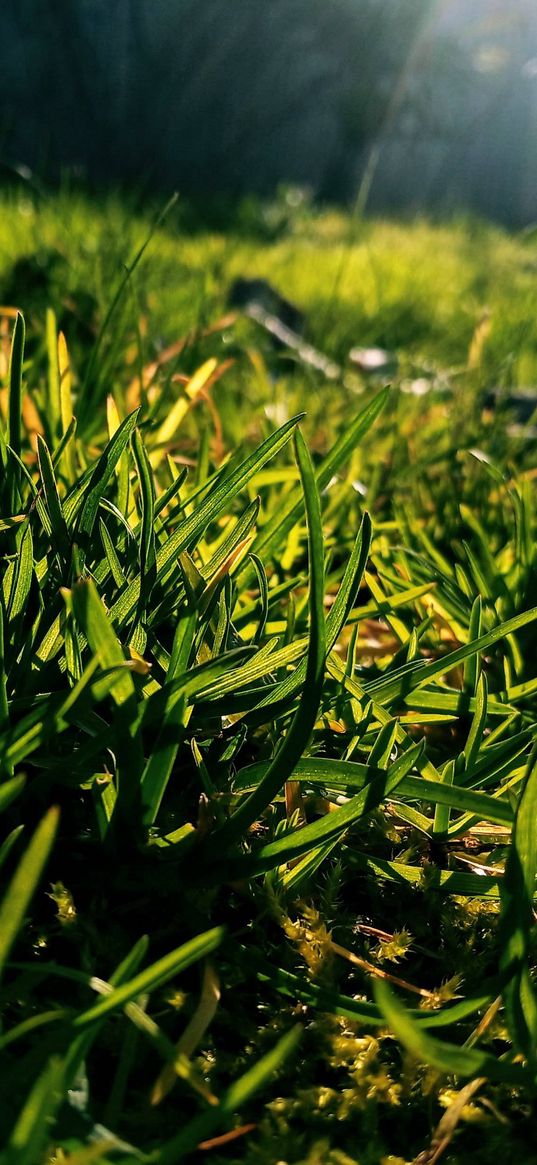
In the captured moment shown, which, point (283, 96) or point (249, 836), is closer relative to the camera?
point (249, 836)

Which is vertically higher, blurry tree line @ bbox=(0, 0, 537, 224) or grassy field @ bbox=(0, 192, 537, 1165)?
blurry tree line @ bbox=(0, 0, 537, 224)

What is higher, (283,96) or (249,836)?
(283,96)

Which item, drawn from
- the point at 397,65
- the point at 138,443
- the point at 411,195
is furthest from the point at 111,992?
the point at 397,65

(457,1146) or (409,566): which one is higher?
(409,566)

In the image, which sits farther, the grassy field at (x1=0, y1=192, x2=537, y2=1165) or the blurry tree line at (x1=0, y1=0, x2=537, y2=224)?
the blurry tree line at (x1=0, y1=0, x2=537, y2=224)

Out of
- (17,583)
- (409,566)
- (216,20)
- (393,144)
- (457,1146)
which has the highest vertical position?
(216,20)

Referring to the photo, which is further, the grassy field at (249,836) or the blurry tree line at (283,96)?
the blurry tree line at (283,96)

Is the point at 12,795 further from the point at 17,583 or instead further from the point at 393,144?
the point at 393,144

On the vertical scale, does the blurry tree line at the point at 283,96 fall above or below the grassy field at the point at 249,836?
above
